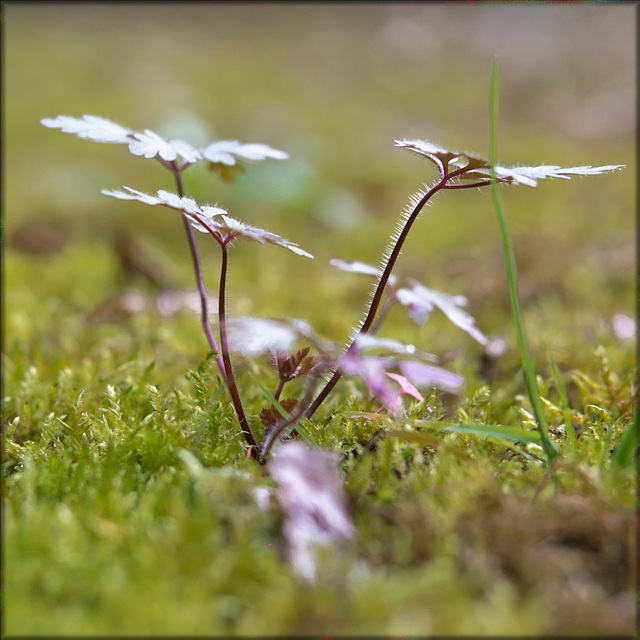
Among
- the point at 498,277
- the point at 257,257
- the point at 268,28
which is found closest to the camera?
the point at 498,277

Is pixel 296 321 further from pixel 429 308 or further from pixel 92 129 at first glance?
pixel 92 129

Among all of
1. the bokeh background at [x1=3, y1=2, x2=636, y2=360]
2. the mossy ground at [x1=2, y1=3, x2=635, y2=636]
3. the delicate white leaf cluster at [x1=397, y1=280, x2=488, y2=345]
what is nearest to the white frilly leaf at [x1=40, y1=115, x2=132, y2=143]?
the mossy ground at [x1=2, y1=3, x2=635, y2=636]

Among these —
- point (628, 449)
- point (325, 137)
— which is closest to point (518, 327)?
point (628, 449)

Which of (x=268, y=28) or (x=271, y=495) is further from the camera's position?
(x=268, y=28)

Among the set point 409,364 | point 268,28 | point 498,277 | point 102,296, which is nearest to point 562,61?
point 268,28

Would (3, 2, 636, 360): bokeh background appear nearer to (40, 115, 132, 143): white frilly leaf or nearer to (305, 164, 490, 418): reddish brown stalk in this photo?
(305, 164, 490, 418): reddish brown stalk

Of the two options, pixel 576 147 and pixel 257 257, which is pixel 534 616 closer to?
pixel 257 257
